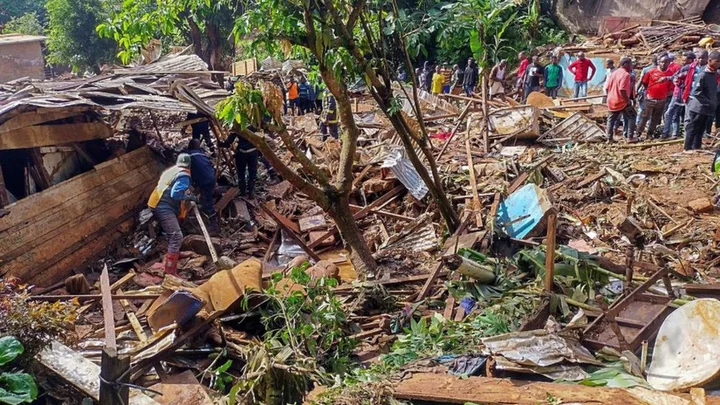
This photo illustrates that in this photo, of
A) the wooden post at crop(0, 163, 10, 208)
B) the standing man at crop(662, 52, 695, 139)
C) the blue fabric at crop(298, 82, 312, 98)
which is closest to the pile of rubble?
the standing man at crop(662, 52, 695, 139)

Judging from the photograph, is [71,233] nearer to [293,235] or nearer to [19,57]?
[293,235]

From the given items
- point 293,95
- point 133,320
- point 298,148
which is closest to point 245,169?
point 298,148

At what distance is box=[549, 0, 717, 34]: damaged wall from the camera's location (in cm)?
2061

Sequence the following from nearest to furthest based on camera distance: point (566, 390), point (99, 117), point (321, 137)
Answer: point (566, 390)
point (99, 117)
point (321, 137)

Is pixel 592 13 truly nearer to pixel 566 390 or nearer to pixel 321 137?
pixel 321 137

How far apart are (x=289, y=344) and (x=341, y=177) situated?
2.65 m

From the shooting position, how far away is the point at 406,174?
1016 cm

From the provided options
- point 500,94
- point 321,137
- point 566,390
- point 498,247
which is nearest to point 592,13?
point 500,94

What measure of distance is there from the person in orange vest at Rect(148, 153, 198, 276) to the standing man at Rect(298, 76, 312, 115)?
10.7 metres

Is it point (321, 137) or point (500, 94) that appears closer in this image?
point (321, 137)

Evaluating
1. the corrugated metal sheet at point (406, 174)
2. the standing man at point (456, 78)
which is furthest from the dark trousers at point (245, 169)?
the standing man at point (456, 78)

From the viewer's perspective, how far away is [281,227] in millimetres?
9312

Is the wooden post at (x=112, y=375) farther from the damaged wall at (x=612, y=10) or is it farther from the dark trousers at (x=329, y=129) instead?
the damaged wall at (x=612, y=10)

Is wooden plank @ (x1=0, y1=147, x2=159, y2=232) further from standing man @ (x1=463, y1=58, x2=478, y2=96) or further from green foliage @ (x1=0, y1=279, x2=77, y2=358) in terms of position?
standing man @ (x1=463, y1=58, x2=478, y2=96)
